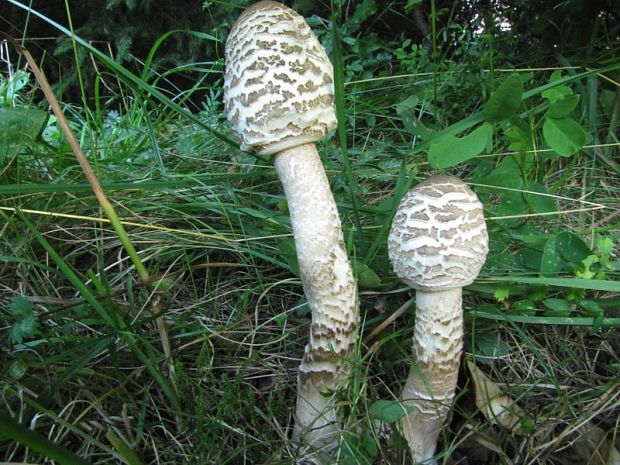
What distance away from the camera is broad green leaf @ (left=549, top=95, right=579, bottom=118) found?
186 cm

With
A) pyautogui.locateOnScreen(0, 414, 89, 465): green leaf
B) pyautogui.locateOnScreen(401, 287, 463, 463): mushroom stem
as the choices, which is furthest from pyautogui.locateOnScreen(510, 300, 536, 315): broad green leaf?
pyautogui.locateOnScreen(0, 414, 89, 465): green leaf

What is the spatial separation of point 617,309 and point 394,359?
0.90 metres

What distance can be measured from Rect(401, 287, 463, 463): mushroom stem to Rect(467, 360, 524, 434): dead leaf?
103mm

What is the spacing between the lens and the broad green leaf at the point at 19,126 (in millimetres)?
2168

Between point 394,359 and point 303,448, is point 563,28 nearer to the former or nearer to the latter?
point 394,359

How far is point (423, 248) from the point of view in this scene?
1555 mm

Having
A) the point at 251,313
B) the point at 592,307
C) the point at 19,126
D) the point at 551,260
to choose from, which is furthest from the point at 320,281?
the point at 19,126

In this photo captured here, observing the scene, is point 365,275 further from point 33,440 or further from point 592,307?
point 33,440

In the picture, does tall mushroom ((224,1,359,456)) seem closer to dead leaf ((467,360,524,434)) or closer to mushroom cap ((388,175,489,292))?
Answer: mushroom cap ((388,175,489,292))

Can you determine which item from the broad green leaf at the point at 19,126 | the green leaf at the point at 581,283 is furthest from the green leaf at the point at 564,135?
the broad green leaf at the point at 19,126

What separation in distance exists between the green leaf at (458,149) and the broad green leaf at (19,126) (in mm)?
1706

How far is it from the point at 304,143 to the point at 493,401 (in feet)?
3.71

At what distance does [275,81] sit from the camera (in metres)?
1.46

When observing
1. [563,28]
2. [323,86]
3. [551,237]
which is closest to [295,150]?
[323,86]
